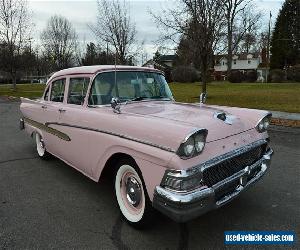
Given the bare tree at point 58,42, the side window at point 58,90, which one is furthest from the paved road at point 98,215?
the bare tree at point 58,42

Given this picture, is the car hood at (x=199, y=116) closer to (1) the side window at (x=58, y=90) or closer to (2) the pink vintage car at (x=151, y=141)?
(2) the pink vintage car at (x=151, y=141)

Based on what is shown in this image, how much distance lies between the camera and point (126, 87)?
4676mm

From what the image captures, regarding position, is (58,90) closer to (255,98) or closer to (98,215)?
(98,215)

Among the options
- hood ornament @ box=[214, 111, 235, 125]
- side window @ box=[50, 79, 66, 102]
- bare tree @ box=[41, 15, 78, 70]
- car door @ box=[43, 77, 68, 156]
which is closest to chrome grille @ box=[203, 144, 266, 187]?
hood ornament @ box=[214, 111, 235, 125]

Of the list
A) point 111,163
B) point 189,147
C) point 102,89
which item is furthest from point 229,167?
point 102,89

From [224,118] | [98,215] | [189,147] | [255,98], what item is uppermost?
[224,118]

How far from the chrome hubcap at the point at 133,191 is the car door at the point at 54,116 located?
1517 millimetres

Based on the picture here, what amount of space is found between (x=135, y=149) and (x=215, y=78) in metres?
53.7

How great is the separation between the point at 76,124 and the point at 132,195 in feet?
4.39

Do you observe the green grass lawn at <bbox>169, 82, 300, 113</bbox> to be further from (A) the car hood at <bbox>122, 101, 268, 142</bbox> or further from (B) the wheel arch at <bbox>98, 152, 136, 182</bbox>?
(B) the wheel arch at <bbox>98, 152, 136, 182</bbox>

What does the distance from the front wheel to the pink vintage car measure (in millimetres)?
10

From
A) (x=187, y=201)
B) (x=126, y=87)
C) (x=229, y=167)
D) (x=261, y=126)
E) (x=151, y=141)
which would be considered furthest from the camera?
(x=126, y=87)

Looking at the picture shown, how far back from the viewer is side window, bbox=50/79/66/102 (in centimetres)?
537

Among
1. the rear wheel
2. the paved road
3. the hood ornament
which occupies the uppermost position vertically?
the hood ornament
